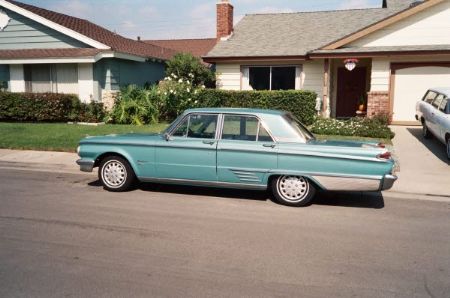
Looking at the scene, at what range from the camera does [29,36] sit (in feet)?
62.3

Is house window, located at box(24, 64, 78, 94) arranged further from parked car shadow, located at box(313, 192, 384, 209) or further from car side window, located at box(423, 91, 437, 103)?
parked car shadow, located at box(313, 192, 384, 209)

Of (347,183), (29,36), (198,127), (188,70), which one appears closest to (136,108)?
(188,70)

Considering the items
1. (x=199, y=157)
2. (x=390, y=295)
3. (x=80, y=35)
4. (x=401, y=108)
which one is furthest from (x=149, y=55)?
(x=390, y=295)

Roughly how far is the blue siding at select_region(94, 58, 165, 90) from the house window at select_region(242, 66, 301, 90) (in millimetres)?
5431

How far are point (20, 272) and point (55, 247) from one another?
704 millimetres

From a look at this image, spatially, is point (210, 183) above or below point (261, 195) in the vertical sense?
above

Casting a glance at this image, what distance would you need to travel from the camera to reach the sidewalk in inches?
314

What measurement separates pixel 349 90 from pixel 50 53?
41.9 feet

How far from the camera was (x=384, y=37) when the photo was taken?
53.5 ft

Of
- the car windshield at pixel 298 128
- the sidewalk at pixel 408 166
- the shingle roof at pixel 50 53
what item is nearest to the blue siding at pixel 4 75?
the shingle roof at pixel 50 53

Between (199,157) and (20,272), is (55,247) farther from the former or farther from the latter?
(199,157)

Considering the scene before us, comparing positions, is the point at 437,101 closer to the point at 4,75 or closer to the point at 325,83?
the point at 325,83

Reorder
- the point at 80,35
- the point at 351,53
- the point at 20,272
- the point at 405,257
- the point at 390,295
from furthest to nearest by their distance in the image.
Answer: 1. the point at 80,35
2. the point at 351,53
3. the point at 405,257
4. the point at 20,272
5. the point at 390,295

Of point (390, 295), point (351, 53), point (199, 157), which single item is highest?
point (351, 53)
